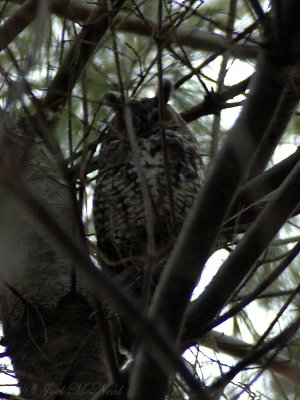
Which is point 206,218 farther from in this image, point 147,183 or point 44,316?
point 147,183

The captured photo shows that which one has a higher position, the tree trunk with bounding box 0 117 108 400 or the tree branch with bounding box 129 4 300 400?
the tree trunk with bounding box 0 117 108 400

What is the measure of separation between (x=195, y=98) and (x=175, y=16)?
116 cm

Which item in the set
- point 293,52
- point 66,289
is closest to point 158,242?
point 66,289

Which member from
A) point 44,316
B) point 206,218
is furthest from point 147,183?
point 206,218

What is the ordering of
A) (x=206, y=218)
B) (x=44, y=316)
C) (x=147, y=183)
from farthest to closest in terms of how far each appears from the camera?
(x=147, y=183), (x=44, y=316), (x=206, y=218)

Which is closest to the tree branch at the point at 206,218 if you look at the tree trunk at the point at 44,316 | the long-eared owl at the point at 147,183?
the tree trunk at the point at 44,316

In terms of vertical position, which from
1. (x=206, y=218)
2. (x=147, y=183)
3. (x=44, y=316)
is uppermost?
(x=147, y=183)

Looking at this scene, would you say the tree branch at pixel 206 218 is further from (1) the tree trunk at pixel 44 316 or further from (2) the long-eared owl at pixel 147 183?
(2) the long-eared owl at pixel 147 183

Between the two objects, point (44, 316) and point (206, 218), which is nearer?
point (206, 218)

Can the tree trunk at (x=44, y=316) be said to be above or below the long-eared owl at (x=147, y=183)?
below

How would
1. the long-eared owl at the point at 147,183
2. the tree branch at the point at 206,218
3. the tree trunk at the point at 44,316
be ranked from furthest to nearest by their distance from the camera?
1. the long-eared owl at the point at 147,183
2. the tree trunk at the point at 44,316
3. the tree branch at the point at 206,218

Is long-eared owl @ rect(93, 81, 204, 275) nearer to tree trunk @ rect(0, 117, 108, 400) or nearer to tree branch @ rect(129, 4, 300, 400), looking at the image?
tree trunk @ rect(0, 117, 108, 400)

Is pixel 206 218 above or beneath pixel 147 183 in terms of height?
beneath

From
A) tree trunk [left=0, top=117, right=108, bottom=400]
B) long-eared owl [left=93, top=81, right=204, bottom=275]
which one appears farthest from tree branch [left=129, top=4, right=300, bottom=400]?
long-eared owl [left=93, top=81, right=204, bottom=275]
